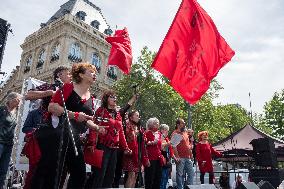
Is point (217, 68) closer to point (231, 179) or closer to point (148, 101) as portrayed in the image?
point (231, 179)

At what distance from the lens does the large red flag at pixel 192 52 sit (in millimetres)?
5437

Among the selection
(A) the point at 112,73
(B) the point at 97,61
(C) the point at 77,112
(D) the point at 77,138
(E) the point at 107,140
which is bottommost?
(D) the point at 77,138

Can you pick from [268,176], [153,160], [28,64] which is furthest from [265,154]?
[28,64]

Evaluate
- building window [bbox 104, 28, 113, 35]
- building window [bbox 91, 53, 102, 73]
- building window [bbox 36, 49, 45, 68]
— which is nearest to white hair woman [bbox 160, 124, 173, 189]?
building window [bbox 91, 53, 102, 73]

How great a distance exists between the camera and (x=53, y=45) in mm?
34312

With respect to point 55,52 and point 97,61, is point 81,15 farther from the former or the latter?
point 55,52

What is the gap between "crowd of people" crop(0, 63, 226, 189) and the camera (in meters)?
3.21

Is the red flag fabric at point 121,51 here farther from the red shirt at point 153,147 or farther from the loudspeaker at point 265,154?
the loudspeaker at point 265,154

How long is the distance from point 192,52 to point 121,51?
2.00 meters

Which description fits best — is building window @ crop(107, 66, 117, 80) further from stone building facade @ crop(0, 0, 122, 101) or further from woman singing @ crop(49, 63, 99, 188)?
woman singing @ crop(49, 63, 99, 188)

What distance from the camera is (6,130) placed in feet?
18.1

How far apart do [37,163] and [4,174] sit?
2610 mm

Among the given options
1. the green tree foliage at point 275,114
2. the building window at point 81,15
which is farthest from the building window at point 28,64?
the green tree foliage at point 275,114

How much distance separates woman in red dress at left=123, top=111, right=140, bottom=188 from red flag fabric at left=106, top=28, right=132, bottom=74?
1.26 meters
